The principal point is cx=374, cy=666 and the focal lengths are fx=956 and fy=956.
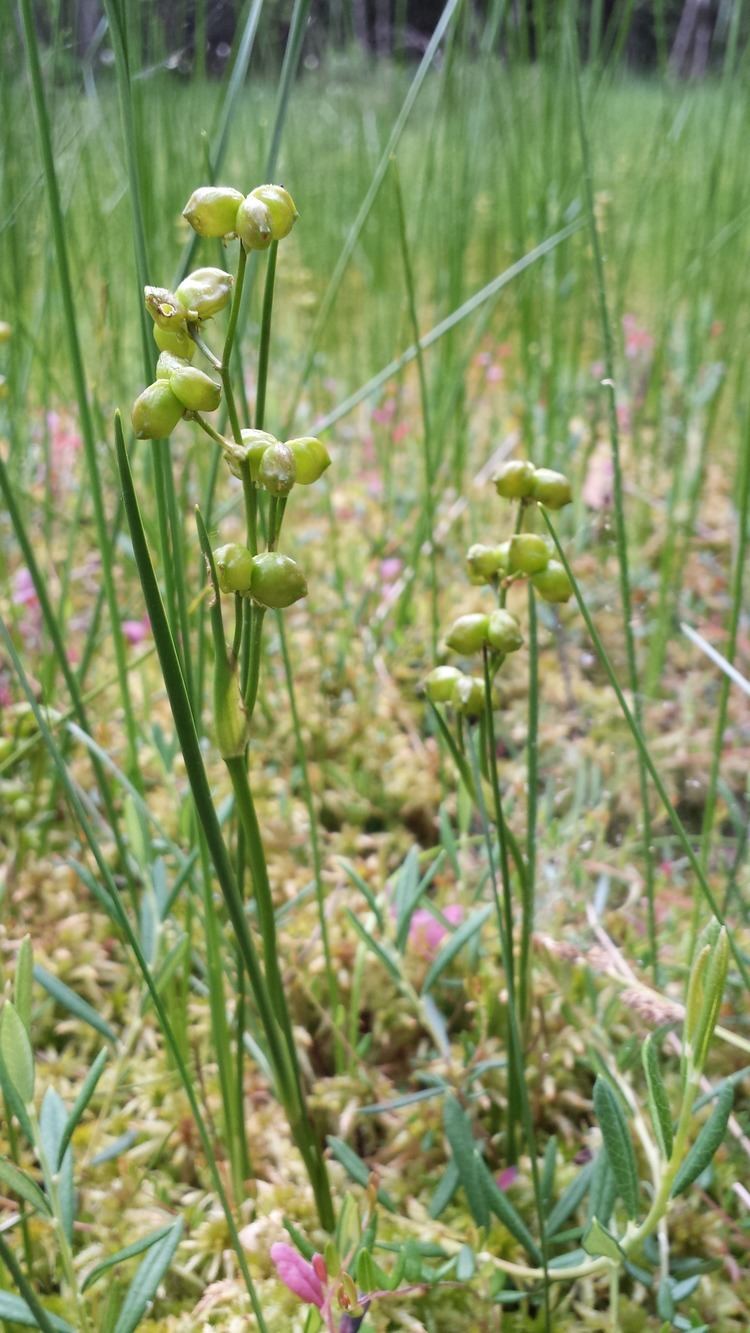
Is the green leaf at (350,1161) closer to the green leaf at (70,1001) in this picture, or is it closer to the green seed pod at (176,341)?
the green leaf at (70,1001)

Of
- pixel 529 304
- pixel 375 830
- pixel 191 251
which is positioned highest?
pixel 191 251

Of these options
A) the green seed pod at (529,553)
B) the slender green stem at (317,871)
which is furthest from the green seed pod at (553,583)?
the slender green stem at (317,871)

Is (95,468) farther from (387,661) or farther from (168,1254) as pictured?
(387,661)

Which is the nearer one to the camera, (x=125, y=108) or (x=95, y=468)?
(x=125, y=108)

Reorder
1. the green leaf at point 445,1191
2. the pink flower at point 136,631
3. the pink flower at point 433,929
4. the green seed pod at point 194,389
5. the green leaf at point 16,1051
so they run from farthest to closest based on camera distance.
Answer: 1. the pink flower at point 136,631
2. the pink flower at point 433,929
3. the green leaf at point 445,1191
4. the green leaf at point 16,1051
5. the green seed pod at point 194,389

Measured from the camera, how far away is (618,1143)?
0.41 m

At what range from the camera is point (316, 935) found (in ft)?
2.56

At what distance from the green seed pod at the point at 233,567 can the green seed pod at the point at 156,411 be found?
43 mm

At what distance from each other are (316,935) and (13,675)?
0.44 meters

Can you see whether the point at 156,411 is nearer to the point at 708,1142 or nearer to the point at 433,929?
the point at 708,1142

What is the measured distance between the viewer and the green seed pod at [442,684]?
0.48 metres

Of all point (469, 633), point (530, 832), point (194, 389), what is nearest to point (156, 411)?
point (194, 389)

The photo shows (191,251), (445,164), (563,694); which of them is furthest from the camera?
(445,164)

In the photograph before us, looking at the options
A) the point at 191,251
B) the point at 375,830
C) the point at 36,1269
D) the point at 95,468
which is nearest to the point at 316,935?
the point at 375,830
